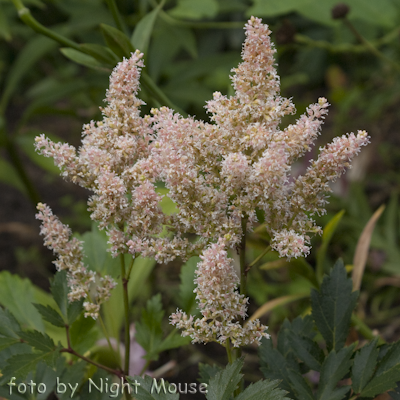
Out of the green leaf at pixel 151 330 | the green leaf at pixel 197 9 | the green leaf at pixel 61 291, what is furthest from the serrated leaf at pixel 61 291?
the green leaf at pixel 197 9

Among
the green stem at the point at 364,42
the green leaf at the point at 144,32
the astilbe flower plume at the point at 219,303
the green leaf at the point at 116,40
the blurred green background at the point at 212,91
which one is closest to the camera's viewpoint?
the astilbe flower plume at the point at 219,303

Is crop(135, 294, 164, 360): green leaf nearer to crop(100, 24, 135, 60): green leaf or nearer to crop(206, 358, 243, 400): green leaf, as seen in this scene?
crop(206, 358, 243, 400): green leaf

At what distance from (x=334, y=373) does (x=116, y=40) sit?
1.82ft

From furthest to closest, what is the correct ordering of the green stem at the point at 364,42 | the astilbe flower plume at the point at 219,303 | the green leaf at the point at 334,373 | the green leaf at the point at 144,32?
the green stem at the point at 364,42 → the green leaf at the point at 144,32 → the green leaf at the point at 334,373 → the astilbe flower plume at the point at 219,303

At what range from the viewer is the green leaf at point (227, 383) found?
50 cm

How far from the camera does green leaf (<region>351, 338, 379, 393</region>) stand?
0.56 metres

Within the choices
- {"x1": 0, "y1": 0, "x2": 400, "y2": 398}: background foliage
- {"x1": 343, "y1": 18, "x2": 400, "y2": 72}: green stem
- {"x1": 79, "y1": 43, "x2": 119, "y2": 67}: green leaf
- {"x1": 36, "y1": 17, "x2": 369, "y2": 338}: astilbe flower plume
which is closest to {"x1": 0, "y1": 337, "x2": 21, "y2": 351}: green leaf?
{"x1": 0, "y1": 0, "x2": 400, "y2": 398}: background foliage

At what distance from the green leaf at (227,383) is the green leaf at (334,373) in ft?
0.41

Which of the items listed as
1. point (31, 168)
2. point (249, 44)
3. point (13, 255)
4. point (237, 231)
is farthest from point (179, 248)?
point (31, 168)

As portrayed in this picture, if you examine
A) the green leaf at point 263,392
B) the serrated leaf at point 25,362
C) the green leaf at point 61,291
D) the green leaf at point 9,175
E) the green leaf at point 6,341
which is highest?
the green leaf at point 9,175

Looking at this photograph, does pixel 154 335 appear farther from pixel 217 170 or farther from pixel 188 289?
pixel 217 170

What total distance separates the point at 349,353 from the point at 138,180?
1.13 feet

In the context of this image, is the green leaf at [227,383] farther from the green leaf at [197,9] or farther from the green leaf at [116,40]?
the green leaf at [197,9]

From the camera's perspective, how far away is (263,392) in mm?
508
